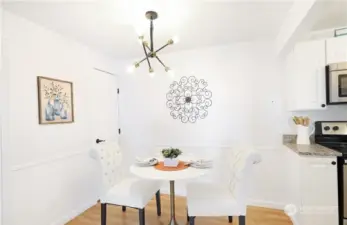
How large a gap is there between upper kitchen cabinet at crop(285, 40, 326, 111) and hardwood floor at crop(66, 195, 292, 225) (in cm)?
142

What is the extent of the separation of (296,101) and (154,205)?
2400mm

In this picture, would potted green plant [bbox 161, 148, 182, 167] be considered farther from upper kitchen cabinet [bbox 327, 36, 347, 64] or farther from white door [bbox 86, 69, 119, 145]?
upper kitchen cabinet [bbox 327, 36, 347, 64]

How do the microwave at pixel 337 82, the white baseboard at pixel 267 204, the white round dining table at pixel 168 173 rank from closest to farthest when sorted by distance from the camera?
the white round dining table at pixel 168 173, the microwave at pixel 337 82, the white baseboard at pixel 267 204

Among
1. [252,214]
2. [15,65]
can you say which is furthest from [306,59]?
[15,65]

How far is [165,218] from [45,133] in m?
1.78

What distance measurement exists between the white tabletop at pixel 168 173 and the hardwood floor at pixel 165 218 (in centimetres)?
93

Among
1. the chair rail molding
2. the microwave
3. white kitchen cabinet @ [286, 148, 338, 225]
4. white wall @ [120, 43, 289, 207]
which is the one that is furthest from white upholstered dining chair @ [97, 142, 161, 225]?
the microwave

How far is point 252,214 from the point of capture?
2869 millimetres

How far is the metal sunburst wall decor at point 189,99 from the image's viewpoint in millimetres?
3400

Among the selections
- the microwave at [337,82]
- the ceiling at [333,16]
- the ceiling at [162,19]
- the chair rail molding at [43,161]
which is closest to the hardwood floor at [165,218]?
the chair rail molding at [43,161]

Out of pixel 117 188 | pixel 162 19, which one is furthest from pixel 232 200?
pixel 162 19

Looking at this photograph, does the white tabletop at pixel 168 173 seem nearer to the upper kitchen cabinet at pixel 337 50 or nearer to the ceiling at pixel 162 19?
the ceiling at pixel 162 19

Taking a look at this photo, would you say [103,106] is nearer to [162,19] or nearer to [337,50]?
[162,19]

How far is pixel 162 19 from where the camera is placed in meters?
2.34
